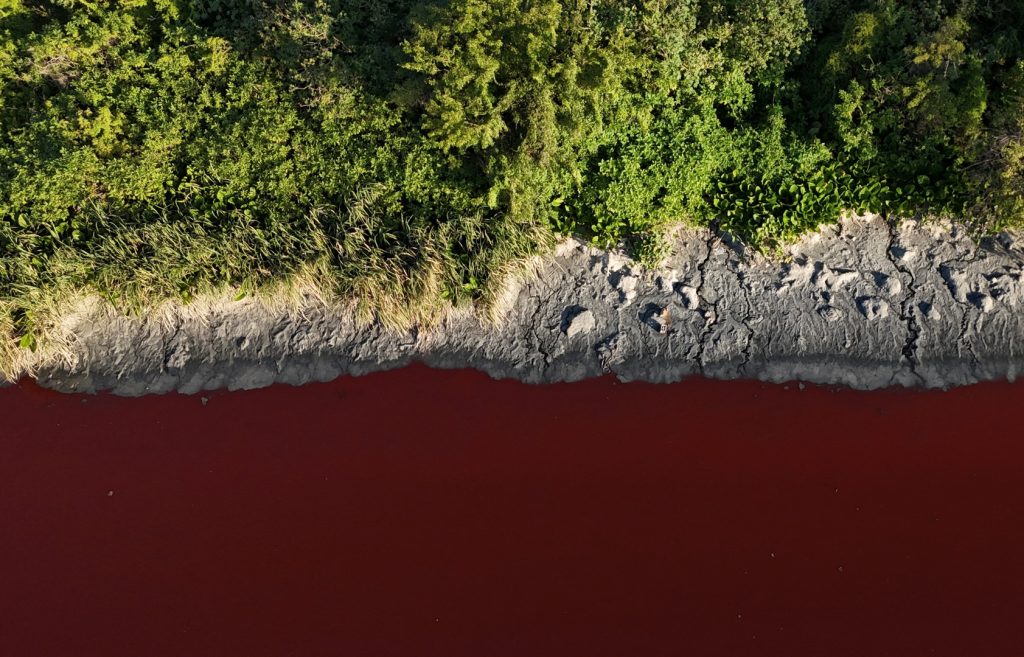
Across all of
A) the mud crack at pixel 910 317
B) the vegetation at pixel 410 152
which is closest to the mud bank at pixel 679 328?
the mud crack at pixel 910 317

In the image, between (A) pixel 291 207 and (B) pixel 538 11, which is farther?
(A) pixel 291 207

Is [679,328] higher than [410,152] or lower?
lower

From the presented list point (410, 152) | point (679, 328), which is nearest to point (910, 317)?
point (679, 328)

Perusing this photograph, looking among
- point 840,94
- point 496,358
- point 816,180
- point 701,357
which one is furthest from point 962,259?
point 496,358

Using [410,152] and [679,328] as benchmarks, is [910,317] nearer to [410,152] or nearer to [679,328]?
[679,328]

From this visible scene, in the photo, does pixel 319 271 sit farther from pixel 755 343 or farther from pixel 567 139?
pixel 755 343

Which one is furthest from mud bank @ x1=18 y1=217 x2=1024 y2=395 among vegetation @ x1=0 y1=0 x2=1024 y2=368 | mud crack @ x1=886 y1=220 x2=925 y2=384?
vegetation @ x1=0 y1=0 x2=1024 y2=368
